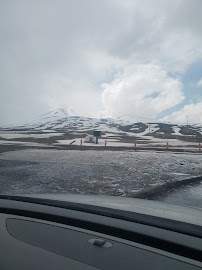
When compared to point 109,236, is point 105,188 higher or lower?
lower

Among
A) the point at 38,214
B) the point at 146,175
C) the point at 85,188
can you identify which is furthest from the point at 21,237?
the point at 146,175

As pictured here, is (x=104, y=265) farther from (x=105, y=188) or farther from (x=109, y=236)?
(x=105, y=188)

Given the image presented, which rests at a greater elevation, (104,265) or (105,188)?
(104,265)

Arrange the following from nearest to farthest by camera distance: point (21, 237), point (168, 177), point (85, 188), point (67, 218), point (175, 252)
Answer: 1. point (175, 252)
2. point (21, 237)
3. point (67, 218)
4. point (85, 188)
5. point (168, 177)

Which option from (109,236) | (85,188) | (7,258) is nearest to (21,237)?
(7,258)

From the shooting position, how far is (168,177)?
7.58m

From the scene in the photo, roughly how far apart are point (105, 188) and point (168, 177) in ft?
10.1

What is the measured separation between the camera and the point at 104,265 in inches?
Answer: 49.0

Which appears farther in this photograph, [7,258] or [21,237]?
[21,237]

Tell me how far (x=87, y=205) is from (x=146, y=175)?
Answer: 19.7ft

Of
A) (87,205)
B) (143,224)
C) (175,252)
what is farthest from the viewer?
(87,205)

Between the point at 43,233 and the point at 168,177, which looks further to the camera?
the point at 168,177

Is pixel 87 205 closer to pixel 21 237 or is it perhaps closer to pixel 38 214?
pixel 38 214

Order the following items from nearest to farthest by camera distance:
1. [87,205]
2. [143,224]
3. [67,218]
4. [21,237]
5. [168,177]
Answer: [21,237]
[143,224]
[67,218]
[87,205]
[168,177]
